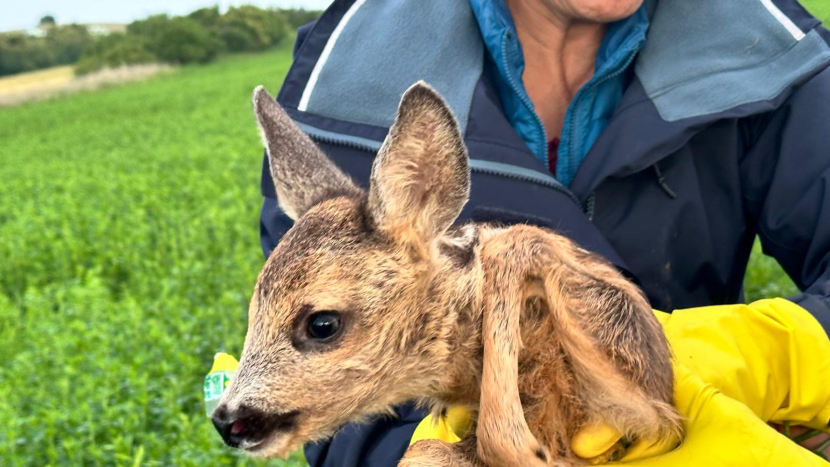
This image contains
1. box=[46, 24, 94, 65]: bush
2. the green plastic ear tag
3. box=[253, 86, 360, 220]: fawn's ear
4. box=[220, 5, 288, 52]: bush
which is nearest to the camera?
box=[253, 86, 360, 220]: fawn's ear

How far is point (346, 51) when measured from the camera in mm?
2402

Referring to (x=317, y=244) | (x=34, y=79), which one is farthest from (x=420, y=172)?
(x=34, y=79)

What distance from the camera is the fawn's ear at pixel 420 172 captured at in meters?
1.41

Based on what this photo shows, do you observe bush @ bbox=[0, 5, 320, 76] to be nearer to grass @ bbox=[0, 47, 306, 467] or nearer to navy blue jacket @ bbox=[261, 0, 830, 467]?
grass @ bbox=[0, 47, 306, 467]

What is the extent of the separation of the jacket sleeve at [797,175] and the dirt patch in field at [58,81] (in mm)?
37817

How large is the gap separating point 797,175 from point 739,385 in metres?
0.85

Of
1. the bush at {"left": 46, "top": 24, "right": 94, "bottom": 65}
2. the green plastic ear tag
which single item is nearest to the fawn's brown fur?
the green plastic ear tag

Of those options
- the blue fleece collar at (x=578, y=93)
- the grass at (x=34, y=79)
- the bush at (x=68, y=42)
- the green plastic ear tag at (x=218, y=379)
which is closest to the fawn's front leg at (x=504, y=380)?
the green plastic ear tag at (x=218, y=379)

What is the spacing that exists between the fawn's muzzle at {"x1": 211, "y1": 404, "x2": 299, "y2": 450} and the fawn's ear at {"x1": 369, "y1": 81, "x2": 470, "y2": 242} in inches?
17.3

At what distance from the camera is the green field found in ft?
12.5

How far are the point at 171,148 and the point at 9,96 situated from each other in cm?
2592

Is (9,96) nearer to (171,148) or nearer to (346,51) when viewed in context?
(171,148)

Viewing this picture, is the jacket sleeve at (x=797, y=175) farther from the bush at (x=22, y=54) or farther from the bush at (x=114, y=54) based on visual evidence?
the bush at (x=22, y=54)

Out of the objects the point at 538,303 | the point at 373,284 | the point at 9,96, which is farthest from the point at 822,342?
the point at 9,96
